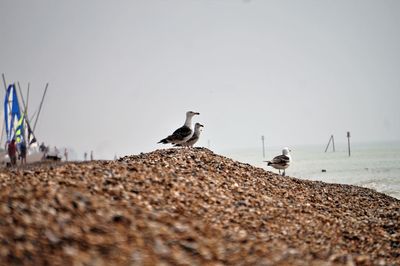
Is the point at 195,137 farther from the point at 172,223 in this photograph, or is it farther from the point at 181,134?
the point at 172,223

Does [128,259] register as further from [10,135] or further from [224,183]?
[10,135]

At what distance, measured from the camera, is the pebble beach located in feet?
16.5

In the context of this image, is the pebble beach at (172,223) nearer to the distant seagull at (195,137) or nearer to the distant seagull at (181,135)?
the distant seagull at (181,135)

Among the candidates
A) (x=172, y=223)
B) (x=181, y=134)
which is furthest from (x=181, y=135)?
(x=172, y=223)

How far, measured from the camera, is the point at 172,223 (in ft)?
19.7

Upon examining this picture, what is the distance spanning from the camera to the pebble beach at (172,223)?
16.5 feet

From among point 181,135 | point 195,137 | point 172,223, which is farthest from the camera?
point 195,137

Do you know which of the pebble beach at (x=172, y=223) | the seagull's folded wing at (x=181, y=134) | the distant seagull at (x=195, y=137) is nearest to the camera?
the pebble beach at (x=172, y=223)

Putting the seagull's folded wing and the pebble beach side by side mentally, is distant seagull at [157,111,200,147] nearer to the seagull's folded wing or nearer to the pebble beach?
the seagull's folded wing

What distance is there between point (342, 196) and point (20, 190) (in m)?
8.95

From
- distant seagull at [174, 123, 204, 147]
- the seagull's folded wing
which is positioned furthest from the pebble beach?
distant seagull at [174, 123, 204, 147]

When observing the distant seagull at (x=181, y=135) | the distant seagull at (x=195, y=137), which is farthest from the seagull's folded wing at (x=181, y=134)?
the distant seagull at (x=195, y=137)

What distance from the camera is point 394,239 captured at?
812 centimetres

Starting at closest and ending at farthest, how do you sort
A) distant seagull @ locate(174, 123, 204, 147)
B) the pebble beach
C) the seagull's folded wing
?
1. the pebble beach
2. the seagull's folded wing
3. distant seagull @ locate(174, 123, 204, 147)
